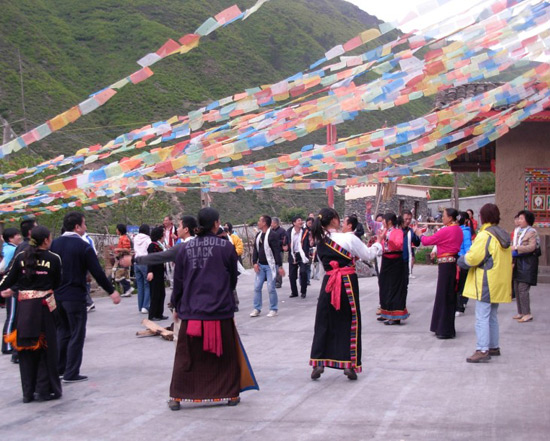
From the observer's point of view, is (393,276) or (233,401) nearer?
(233,401)

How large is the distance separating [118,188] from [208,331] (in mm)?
3413

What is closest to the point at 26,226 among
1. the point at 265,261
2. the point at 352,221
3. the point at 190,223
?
the point at 190,223

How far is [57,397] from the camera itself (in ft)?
21.4

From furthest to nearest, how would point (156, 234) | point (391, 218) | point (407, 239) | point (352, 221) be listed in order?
point (156, 234) < point (407, 239) < point (391, 218) < point (352, 221)

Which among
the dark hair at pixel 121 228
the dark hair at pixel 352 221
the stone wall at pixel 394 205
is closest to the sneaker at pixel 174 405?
the dark hair at pixel 352 221

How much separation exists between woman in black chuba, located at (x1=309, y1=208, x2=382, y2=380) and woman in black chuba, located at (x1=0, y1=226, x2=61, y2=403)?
2591 millimetres

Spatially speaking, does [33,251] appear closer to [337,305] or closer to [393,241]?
[337,305]

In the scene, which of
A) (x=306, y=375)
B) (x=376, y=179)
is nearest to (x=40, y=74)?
(x=376, y=179)

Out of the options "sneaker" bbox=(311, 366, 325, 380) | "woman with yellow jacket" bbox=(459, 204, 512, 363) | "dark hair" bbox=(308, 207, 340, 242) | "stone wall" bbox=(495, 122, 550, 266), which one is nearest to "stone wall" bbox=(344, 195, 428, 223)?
"stone wall" bbox=(495, 122, 550, 266)

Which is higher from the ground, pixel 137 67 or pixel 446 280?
pixel 137 67

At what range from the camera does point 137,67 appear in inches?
2210

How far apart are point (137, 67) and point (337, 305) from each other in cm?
5238

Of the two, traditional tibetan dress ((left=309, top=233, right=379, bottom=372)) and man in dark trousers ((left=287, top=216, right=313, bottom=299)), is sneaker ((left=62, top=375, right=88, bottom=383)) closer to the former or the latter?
traditional tibetan dress ((left=309, top=233, right=379, bottom=372))

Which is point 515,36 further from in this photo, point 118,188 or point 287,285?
point 287,285
